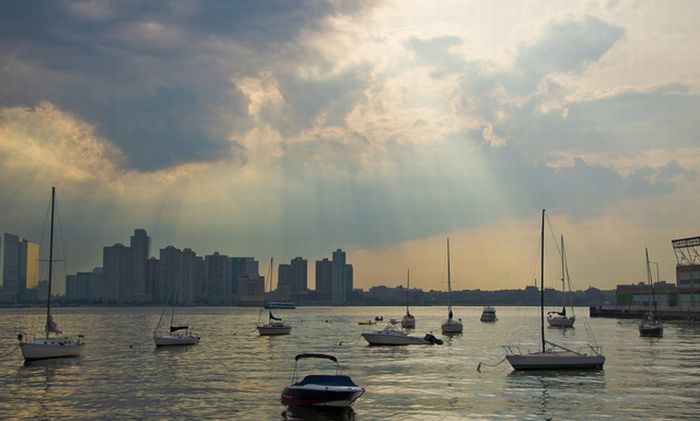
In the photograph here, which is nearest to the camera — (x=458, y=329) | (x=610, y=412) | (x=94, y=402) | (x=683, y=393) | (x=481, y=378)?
(x=610, y=412)

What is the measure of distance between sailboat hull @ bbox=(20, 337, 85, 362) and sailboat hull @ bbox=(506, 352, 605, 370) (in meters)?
48.4

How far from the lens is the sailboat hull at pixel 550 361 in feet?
215

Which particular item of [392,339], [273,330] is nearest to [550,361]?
[392,339]

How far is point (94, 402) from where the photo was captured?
48688mm

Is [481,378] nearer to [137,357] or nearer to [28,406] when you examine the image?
[28,406]

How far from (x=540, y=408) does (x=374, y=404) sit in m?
10.8

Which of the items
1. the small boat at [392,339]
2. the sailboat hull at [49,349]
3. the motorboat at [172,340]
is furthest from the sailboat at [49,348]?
the small boat at [392,339]

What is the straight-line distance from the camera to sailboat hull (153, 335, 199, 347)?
101 m

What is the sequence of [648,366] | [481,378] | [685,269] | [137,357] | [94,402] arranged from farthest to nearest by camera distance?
[685,269]
[137,357]
[648,366]
[481,378]
[94,402]

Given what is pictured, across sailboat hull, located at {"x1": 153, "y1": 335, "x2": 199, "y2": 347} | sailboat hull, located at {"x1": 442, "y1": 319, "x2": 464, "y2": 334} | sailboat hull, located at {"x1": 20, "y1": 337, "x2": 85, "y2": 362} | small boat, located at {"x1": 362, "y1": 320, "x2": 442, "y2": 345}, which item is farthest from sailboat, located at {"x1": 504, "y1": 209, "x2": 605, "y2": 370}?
sailboat hull, located at {"x1": 442, "y1": 319, "x2": 464, "y2": 334}

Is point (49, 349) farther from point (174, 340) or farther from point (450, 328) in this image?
point (450, 328)

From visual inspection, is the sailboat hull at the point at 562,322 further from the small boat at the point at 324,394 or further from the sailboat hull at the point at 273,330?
the small boat at the point at 324,394

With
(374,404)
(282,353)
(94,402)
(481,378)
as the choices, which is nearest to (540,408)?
(374,404)

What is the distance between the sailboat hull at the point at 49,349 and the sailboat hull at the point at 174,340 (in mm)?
19524
